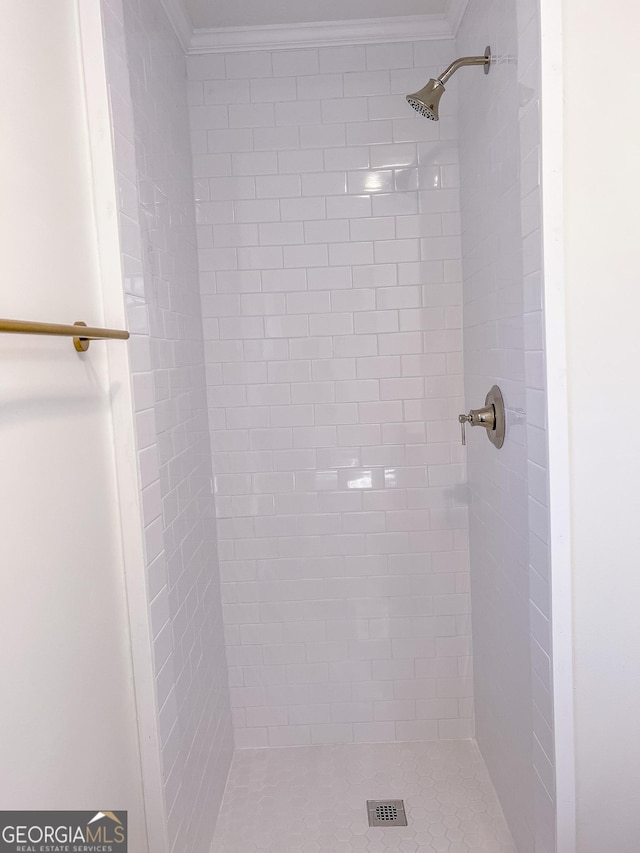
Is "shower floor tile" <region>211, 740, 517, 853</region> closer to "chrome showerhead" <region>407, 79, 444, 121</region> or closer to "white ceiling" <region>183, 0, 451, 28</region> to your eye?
"chrome showerhead" <region>407, 79, 444, 121</region>

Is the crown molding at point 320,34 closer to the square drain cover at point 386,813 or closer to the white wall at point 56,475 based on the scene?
the white wall at point 56,475

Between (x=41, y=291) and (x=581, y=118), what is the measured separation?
106cm

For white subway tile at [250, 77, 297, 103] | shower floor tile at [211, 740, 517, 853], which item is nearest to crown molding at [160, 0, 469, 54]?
white subway tile at [250, 77, 297, 103]

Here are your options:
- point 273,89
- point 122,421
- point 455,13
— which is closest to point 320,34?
point 273,89

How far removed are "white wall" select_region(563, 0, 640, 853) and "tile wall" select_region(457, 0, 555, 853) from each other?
2.7 inches

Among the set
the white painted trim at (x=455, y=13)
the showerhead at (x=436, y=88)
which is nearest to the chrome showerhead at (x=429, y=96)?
the showerhead at (x=436, y=88)

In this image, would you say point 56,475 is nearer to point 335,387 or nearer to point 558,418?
point 558,418

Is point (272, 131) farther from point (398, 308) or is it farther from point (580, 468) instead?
point (580, 468)

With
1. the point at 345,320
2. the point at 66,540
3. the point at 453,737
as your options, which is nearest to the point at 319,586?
the point at 453,737

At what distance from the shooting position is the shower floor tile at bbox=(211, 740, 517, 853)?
6.63 ft

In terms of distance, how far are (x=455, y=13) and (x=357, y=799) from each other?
8.74 feet

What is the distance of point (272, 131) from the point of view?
2.33 meters

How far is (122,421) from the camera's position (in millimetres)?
1359

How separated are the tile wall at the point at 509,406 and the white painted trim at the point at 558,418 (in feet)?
0.09
